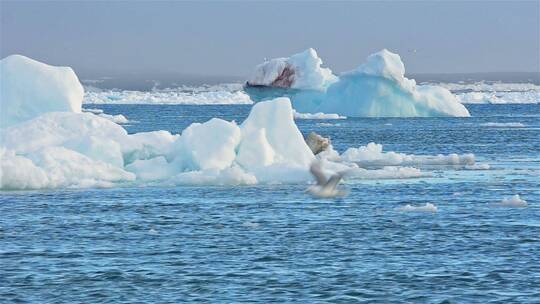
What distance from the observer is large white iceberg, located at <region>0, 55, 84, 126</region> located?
115ft

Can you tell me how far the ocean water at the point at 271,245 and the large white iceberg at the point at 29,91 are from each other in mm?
9468

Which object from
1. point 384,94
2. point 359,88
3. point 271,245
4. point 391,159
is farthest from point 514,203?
point 359,88

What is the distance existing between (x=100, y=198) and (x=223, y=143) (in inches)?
158

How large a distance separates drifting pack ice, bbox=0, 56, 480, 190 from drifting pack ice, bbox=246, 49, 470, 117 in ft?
105

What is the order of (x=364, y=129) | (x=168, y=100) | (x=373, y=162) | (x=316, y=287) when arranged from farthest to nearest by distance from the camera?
(x=168, y=100) → (x=364, y=129) → (x=373, y=162) → (x=316, y=287)

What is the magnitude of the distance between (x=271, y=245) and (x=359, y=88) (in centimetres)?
4847

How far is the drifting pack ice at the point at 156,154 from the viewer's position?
26781 millimetres

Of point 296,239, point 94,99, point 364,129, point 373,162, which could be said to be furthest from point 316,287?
point 94,99

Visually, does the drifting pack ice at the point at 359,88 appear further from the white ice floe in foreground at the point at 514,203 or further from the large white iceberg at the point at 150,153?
the white ice floe in foreground at the point at 514,203

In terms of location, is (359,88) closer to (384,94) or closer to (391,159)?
(384,94)

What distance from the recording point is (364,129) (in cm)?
6956

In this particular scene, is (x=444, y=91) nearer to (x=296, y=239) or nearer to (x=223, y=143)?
(x=223, y=143)

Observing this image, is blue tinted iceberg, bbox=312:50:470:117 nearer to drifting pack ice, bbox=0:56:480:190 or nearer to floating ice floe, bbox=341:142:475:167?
floating ice floe, bbox=341:142:475:167

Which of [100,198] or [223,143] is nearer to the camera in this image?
[100,198]
